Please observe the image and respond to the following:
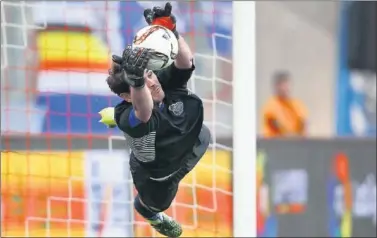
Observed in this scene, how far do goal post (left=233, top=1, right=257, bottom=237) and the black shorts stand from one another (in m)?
0.97

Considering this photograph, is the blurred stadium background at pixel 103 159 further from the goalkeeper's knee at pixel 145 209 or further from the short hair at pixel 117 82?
the short hair at pixel 117 82

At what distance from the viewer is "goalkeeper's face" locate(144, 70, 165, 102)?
4840mm

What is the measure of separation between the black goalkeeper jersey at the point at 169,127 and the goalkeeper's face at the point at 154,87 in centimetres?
4

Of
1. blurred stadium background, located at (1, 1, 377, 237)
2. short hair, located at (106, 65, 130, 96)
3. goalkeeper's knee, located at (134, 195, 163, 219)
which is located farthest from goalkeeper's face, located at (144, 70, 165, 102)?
blurred stadium background, located at (1, 1, 377, 237)

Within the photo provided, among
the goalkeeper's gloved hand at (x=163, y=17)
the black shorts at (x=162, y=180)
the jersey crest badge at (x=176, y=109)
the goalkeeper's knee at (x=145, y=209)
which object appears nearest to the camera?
the goalkeeper's gloved hand at (x=163, y=17)

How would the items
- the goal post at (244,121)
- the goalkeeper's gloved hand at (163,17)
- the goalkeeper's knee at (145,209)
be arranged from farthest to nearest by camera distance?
the goal post at (244,121), the goalkeeper's knee at (145,209), the goalkeeper's gloved hand at (163,17)

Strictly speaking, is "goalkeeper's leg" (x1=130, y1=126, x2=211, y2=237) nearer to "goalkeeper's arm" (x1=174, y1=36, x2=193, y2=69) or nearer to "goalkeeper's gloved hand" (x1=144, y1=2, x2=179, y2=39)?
"goalkeeper's arm" (x1=174, y1=36, x2=193, y2=69)

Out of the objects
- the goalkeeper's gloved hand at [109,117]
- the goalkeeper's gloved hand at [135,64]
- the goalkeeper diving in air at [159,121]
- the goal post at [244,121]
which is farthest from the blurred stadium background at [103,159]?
the goalkeeper's gloved hand at [135,64]

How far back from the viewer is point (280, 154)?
8.17 metres

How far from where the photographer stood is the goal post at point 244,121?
617 cm

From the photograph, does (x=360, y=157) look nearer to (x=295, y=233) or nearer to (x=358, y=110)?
(x=295, y=233)

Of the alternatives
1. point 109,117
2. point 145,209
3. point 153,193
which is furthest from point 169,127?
point 145,209

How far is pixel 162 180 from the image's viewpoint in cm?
520

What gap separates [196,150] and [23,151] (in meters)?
2.77
